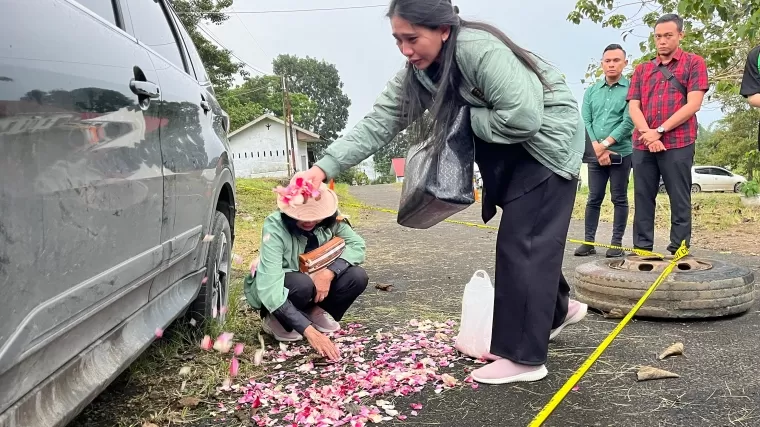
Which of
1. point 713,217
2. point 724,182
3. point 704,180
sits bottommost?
point 724,182

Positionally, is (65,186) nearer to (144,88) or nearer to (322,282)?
(144,88)

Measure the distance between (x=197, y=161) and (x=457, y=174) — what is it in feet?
4.02

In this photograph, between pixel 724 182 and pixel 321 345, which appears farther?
pixel 724 182

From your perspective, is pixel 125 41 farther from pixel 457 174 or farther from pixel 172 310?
pixel 457 174

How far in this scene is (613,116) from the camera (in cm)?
603

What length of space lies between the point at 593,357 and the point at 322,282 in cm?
159

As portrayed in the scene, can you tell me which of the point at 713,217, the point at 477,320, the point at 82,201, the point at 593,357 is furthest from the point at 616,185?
the point at 82,201

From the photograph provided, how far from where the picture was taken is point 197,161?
3033 millimetres

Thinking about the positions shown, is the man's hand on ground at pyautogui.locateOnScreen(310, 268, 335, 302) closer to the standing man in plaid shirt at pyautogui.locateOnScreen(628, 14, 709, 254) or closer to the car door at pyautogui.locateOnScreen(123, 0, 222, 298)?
the car door at pyautogui.locateOnScreen(123, 0, 222, 298)

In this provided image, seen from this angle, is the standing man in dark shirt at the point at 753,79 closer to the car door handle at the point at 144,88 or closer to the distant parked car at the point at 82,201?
the distant parked car at the point at 82,201

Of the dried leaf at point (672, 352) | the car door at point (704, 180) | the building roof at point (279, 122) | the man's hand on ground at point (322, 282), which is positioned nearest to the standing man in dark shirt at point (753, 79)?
the dried leaf at point (672, 352)

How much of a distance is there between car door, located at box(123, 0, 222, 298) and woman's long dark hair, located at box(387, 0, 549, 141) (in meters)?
0.97

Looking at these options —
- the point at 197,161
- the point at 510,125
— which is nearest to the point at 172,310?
the point at 197,161

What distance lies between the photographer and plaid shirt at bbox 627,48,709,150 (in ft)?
16.4
